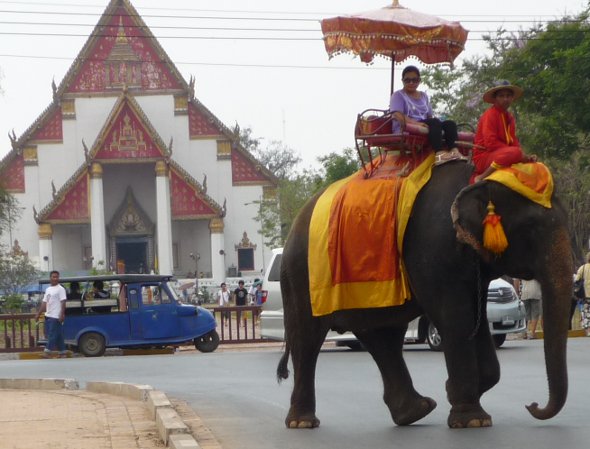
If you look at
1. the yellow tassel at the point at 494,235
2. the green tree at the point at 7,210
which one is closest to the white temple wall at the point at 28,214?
the green tree at the point at 7,210

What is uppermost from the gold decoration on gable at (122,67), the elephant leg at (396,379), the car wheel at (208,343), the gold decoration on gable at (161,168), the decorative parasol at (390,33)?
the gold decoration on gable at (122,67)

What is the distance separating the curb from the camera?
9.51 meters

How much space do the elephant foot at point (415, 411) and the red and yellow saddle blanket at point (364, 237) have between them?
2.73 ft

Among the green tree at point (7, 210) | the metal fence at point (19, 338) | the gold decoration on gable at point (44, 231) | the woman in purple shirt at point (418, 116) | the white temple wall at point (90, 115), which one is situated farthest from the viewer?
the white temple wall at point (90, 115)

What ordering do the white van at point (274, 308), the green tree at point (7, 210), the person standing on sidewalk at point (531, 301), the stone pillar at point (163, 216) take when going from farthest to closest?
the stone pillar at point (163, 216)
the green tree at point (7, 210)
the person standing on sidewalk at point (531, 301)
the white van at point (274, 308)

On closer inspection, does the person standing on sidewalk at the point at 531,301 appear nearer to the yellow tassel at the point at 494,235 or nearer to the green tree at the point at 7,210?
the yellow tassel at the point at 494,235

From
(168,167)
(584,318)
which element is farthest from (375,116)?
(168,167)

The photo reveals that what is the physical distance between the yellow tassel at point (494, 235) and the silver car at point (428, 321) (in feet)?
43.2

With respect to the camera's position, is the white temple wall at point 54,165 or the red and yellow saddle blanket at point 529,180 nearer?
the red and yellow saddle blanket at point 529,180

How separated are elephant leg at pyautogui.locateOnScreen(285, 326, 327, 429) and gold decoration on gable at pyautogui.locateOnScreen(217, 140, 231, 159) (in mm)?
56928

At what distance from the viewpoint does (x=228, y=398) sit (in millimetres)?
14391

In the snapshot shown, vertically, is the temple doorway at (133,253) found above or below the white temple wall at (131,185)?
below

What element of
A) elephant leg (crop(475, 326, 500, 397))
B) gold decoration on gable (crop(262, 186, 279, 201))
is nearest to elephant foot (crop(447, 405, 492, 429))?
elephant leg (crop(475, 326, 500, 397))

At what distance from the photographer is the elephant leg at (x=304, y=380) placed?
411 inches
